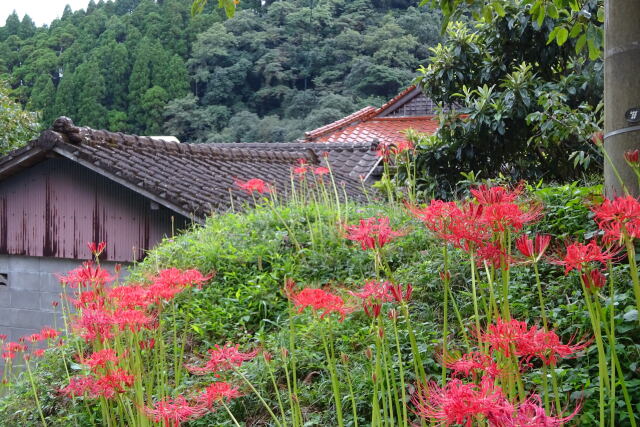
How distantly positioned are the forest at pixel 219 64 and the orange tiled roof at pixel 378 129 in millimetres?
9717

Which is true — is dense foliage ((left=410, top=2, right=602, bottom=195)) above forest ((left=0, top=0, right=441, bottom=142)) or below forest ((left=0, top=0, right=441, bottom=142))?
below

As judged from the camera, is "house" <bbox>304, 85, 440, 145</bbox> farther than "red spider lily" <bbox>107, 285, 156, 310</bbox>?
Yes

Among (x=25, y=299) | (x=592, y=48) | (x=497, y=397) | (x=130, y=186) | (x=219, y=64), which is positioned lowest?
(x=25, y=299)

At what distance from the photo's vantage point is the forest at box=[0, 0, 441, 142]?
3231 cm

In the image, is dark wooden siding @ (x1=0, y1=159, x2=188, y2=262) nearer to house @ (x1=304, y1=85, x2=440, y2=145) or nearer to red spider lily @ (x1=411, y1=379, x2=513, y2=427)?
red spider lily @ (x1=411, y1=379, x2=513, y2=427)

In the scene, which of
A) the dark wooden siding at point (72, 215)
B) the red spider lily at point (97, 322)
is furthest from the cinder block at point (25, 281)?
the red spider lily at point (97, 322)

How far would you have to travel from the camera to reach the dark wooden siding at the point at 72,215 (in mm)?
8305

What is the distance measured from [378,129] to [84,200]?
13111 millimetres

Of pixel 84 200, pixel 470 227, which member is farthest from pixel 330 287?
pixel 84 200

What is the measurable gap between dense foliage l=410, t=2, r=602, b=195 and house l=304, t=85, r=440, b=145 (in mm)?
12573

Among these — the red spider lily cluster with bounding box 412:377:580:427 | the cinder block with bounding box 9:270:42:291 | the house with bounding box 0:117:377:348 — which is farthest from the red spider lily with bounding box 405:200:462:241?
the cinder block with bounding box 9:270:42:291

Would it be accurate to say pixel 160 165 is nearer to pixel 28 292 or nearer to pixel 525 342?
pixel 28 292

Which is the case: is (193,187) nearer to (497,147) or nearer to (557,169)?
(497,147)

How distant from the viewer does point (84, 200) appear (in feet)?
28.8
